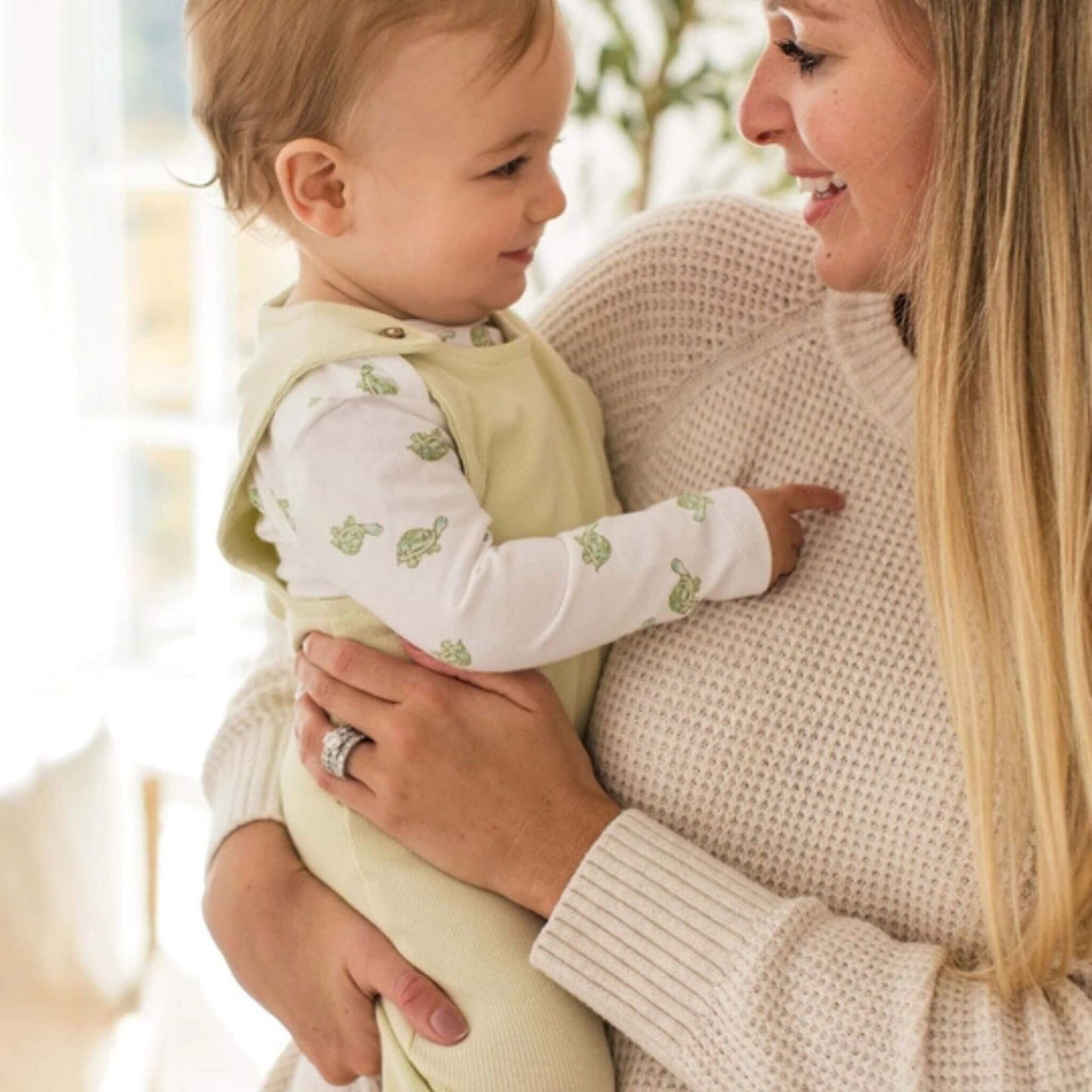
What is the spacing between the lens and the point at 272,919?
4.20 feet

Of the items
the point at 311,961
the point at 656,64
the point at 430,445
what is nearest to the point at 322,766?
the point at 311,961

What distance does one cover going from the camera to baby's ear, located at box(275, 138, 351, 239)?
1.21 m

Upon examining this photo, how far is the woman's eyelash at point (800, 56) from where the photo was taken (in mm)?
1166

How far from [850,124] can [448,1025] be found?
77 centimetres

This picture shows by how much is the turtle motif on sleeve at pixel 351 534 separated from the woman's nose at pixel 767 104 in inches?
18.2

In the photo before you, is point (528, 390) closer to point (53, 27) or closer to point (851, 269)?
point (851, 269)

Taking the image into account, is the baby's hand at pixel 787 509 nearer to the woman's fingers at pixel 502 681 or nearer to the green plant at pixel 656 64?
the woman's fingers at pixel 502 681

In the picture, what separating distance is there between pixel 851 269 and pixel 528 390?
0.96 ft

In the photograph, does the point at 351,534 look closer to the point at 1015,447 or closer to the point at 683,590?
the point at 683,590

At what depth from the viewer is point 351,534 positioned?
1.14 m

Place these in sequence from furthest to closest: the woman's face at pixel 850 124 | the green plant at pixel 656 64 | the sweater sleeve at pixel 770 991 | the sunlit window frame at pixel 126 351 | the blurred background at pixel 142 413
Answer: the sunlit window frame at pixel 126 351 → the blurred background at pixel 142 413 → the green plant at pixel 656 64 → the woman's face at pixel 850 124 → the sweater sleeve at pixel 770 991

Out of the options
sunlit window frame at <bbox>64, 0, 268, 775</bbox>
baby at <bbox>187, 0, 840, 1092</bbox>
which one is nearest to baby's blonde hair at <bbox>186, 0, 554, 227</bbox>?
baby at <bbox>187, 0, 840, 1092</bbox>

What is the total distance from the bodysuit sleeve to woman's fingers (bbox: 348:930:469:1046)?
0.81ft

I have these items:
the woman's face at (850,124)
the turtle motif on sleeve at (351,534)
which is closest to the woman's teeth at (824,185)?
the woman's face at (850,124)
